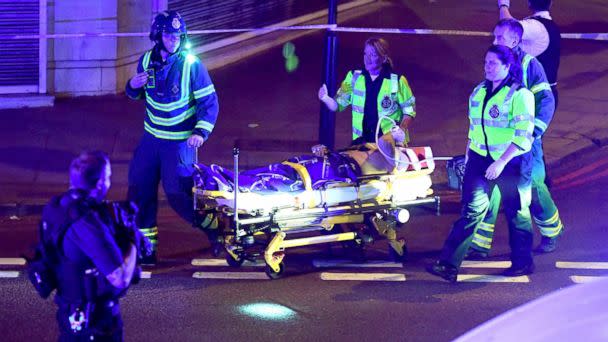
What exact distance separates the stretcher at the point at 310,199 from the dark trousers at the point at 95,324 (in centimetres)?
252

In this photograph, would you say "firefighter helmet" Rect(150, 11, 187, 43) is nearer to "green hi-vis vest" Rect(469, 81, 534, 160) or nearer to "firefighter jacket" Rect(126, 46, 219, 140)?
"firefighter jacket" Rect(126, 46, 219, 140)

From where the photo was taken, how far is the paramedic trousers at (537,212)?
8711 millimetres

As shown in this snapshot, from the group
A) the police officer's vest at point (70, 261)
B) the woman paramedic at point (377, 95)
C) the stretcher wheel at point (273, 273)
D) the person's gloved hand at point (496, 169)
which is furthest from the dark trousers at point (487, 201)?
the police officer's vest at point (70, 261)

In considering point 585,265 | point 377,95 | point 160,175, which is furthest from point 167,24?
point 585,265

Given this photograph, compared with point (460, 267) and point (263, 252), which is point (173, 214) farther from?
point (460, 267)

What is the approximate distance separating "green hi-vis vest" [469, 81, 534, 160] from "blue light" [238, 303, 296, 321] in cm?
186

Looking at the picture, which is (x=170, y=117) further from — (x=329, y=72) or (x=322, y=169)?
(x=329, y=72)

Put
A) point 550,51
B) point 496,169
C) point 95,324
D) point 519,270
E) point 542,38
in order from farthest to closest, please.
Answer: point 550,51 → point 542,38 → point 519,270 → point 496,169 → point 95,324

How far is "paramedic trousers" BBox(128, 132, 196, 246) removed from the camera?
8.41 meters

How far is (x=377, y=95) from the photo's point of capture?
893 centimetres

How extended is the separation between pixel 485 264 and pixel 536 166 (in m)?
0.86

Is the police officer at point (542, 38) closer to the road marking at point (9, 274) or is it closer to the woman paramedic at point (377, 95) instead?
the woman paramedic at point (377, 95)

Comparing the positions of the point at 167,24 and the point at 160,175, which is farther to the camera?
the point at 160,175

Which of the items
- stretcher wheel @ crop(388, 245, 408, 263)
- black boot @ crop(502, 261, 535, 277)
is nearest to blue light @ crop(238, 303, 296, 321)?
stretcher wheel @ crop(388, 245, 408, 263)
